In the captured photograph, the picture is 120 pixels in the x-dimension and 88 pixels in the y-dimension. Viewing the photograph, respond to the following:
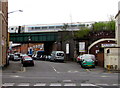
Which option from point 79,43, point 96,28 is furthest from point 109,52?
point 96,28

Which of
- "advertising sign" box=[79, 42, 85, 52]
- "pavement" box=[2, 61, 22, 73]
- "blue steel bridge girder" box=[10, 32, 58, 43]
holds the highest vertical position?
"blue steel bridge girder" box=[10, 32, 58, 43]

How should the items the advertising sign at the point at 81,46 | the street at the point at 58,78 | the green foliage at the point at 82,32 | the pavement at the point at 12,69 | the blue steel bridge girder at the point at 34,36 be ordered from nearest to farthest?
the street at the point at 58,78 < the pavement at the point at 12,69 < the advertising sign at the point at 81,46 < the green foliage at the point at 82,32 < the blue steel bridge girder at the point at 34,36

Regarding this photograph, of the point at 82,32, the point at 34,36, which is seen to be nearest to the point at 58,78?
the point at 82,32

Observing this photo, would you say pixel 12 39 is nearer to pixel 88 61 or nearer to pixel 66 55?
pixel 66 55

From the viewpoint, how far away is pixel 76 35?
2537 inches

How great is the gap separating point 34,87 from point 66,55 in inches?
1912

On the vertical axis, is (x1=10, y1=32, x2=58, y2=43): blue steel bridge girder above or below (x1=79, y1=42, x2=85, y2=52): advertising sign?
above

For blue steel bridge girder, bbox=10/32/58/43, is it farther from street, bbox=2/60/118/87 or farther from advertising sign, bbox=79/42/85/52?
street, bbox=2/60/118/87

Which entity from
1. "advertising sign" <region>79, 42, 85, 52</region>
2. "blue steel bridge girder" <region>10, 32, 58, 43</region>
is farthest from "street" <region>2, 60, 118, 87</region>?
"blue steel bridge girder" <region>10, 32, 58, 43</region>

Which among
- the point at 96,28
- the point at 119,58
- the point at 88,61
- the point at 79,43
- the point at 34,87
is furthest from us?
the point at 96,28

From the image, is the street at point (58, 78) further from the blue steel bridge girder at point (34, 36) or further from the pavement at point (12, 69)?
the blue steel bridge girder at point (34, 36)

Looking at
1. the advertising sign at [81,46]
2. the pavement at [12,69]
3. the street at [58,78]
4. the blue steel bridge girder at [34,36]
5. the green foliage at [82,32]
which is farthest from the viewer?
the blue steel bridge girder at [34,36]

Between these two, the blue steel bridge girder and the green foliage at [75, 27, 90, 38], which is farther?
the blue steel bridge girder

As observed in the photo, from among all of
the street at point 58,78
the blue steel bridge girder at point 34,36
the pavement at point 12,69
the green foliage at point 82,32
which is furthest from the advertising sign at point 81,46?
the street at point 58,78
